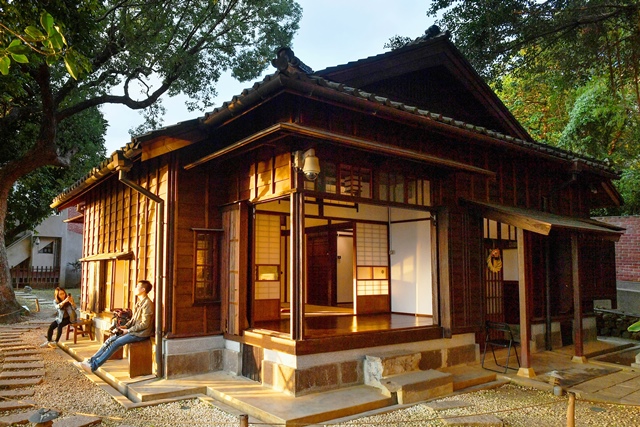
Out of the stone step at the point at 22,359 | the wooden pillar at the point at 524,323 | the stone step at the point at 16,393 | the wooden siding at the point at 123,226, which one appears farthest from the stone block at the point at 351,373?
the stone step at the point at 22,359

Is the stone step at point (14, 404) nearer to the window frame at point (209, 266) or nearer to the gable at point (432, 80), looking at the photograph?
the window frame at point (209, 266)

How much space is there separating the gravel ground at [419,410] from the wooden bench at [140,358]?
1.83 ft

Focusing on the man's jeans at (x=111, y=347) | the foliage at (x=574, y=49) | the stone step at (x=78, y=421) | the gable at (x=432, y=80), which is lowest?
the stone step at (x=78, y=421)

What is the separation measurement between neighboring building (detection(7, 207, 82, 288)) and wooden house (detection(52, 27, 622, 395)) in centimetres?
1702

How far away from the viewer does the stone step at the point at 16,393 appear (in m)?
6.29

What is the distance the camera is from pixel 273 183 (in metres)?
6.71

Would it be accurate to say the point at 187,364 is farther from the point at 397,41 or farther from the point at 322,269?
the point at 397,41

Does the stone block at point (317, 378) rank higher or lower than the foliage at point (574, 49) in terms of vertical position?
lower

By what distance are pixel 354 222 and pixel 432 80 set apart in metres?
3.55

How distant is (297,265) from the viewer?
624cm

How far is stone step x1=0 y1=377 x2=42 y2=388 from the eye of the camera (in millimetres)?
6778

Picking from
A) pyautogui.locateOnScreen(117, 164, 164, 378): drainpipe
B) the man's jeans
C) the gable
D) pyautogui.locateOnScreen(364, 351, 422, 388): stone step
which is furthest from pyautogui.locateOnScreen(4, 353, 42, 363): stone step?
the gable

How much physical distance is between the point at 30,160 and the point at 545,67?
15.5 meters

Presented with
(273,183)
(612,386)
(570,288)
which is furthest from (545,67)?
(273,183)
